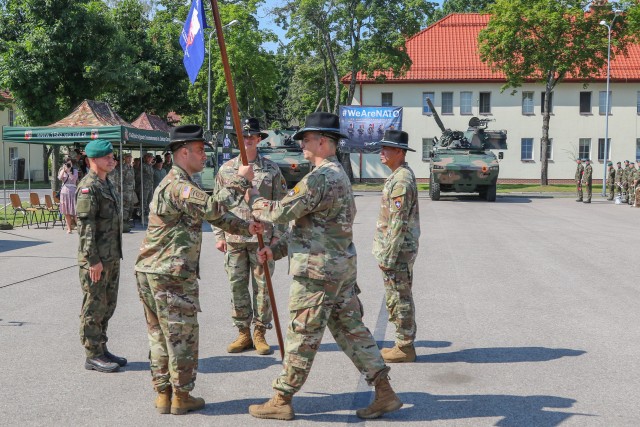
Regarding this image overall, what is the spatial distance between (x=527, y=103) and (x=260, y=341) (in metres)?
47.0

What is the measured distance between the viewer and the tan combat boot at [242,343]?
6.74 meters

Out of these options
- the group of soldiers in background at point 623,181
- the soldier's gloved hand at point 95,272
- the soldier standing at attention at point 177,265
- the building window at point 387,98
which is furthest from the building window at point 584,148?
the soldier standing at attention at point 177,265

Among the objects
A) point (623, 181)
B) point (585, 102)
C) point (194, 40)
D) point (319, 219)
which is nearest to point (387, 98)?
point (585, 102)

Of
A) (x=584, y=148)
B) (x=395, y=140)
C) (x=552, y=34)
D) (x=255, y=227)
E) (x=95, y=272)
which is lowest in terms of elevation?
(x=95, y=272)

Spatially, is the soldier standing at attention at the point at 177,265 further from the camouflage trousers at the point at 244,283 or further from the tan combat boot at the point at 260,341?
the camouflage trousers at the point at 244,283

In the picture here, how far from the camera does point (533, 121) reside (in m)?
50.6

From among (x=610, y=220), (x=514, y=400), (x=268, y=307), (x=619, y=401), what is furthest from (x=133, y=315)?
(x=610, y=220)

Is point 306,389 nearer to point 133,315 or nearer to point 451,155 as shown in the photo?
point 133,315

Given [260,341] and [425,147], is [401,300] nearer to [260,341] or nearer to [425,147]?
[260,341]

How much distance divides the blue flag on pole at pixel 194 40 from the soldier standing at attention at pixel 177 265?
2.71ft

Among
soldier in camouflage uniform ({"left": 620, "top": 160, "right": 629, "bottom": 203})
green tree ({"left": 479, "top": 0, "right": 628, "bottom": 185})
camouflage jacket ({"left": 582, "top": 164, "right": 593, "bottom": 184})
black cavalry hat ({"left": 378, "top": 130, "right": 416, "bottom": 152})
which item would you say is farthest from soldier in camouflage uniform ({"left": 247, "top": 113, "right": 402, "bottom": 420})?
green tree ({"left": 479, "top": 0, "right": 628, "bottom": 185})

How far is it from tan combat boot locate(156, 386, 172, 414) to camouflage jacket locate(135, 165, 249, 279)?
809mm

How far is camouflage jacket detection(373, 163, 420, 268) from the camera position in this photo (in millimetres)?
6289

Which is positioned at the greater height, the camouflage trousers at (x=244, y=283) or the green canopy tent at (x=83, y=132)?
the green canopy tent at (x=83, y=132)
